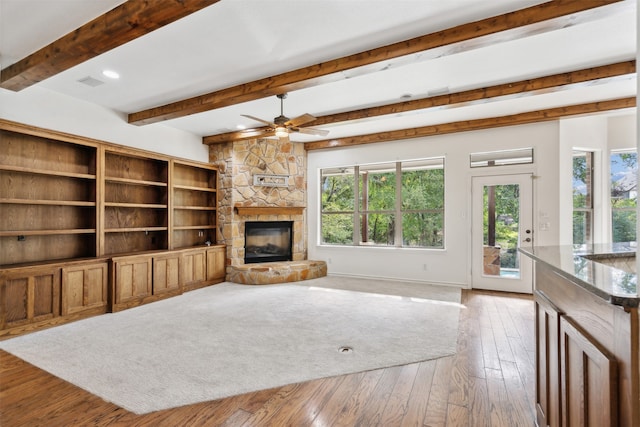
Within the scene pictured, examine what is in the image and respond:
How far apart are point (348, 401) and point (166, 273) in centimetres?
396

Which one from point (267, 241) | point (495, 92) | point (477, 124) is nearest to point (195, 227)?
point (267, 241)

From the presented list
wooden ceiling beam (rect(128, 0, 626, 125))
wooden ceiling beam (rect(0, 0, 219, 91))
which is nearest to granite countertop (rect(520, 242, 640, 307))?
wooden ceiling beam (rect(128, 0, 626, 125))

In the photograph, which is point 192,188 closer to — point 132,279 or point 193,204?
point 193,204

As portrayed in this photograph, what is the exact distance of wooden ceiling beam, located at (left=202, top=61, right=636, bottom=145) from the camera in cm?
345

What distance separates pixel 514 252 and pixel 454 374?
12.0 ft

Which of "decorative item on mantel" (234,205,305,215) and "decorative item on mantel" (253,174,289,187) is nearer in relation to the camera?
"decorative item on mantel" (234,205,305,215)

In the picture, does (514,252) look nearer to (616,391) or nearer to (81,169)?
(616,391)

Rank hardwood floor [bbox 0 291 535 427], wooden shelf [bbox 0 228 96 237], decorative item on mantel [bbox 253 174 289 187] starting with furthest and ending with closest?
decorative item on mantel [bbox 253 174 289 187]
wooden shelf [bbox 0 228 96 237]
hardwood floor [bbox 0 291 535 427]

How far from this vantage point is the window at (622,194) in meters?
5.51


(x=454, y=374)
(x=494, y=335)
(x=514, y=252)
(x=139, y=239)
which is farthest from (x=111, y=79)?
(x=514, y=252)

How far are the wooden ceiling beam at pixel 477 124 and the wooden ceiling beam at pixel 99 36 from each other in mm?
4575

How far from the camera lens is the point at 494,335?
134 inches

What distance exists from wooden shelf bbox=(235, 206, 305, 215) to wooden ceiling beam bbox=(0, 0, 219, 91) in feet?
11.9

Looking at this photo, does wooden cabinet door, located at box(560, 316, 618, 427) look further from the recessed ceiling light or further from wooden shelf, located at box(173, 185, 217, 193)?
wooden shelf, located at box(173, 185, 217, 193)
